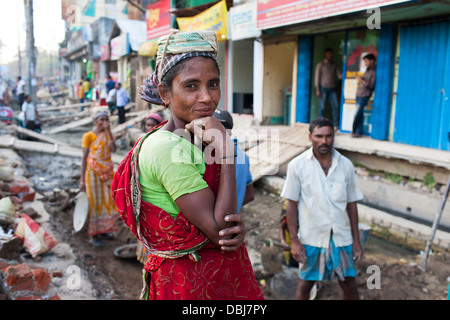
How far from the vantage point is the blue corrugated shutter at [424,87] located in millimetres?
6641

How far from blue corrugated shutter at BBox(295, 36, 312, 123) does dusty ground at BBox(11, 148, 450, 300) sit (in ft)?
14.8

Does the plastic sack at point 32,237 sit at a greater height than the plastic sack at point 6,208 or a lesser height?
lesser

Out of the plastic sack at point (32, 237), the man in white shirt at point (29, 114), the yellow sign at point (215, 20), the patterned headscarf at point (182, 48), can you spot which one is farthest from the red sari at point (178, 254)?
the man in white shirt at point (29, 114)

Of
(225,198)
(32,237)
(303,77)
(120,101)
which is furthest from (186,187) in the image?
(120,101)

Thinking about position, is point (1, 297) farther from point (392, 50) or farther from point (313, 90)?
point (313, 90)

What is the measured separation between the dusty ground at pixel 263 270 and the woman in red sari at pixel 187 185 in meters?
2.78

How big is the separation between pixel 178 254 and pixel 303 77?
9.19m

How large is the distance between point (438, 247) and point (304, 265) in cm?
278

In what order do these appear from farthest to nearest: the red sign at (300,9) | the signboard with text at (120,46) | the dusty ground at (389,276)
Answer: the signboard with text at (120,46) → the red sign at (300,9) → the dusty ground at (389,276)

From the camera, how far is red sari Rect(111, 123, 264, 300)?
1.35m

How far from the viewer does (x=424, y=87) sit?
696 cm

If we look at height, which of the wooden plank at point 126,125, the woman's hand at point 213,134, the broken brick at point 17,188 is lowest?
the broken brick at point 17,188

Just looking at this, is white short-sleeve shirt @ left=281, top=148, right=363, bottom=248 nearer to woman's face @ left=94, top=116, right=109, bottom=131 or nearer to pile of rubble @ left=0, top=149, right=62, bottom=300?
pile of rubble @ left=0, top=149, right=62, bottom=300

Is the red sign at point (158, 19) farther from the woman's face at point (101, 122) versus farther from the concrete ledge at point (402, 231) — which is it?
the concrete ledge at point (402, 231)
